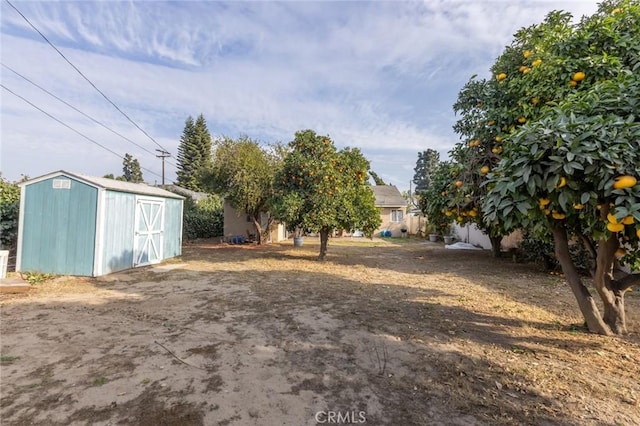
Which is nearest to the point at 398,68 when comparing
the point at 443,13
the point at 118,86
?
the point at 443,13

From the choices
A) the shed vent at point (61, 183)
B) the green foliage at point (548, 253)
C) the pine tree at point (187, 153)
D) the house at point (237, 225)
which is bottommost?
the green foliage at point (548, 253)

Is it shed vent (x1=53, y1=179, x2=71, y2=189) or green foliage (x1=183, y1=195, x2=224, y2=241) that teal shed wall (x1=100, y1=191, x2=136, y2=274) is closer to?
shed vent (x1=53, y1=179, x2=71, y2=189)

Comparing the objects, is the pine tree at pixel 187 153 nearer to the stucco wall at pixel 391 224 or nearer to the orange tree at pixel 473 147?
the stucco wall at pixel 391 224

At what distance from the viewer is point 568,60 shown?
144 inches

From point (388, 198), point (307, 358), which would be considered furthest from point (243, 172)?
→ point (388, 198)

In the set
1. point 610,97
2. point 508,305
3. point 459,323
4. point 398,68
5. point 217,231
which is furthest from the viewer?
point 217,231

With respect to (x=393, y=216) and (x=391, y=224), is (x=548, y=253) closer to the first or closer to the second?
(x=391, y=224)

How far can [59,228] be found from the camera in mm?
7109

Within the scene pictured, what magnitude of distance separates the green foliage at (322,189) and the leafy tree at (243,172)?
3229 mm

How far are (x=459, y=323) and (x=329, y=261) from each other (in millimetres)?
6414

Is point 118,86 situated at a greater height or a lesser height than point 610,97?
greater

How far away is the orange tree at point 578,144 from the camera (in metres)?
2.33

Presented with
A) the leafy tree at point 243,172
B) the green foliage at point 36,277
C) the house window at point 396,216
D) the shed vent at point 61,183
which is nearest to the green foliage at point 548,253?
the leafy tree at point 243,172

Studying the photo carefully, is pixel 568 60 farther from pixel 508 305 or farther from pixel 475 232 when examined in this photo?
pixel 475 232
